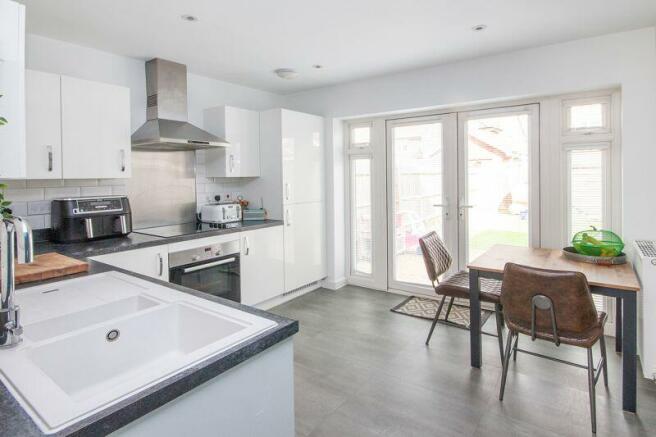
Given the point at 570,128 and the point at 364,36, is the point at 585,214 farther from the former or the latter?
the point at 364,36

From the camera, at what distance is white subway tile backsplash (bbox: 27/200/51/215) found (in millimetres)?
2924

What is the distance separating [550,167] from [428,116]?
1.30m

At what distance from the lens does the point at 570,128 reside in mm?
3418

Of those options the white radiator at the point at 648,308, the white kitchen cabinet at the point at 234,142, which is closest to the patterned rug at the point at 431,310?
the white radiator at the point at 648,308

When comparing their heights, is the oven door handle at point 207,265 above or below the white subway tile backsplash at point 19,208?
below

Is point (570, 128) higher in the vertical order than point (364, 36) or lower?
lower

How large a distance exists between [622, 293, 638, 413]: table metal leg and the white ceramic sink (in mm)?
2105

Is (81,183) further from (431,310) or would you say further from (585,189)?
(585,189)

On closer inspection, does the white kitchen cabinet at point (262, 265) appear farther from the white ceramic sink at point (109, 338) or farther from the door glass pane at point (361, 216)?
the white ceramic sink at point (109, 338)

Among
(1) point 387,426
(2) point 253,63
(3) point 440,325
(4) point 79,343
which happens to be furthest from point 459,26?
(4) point 79,343

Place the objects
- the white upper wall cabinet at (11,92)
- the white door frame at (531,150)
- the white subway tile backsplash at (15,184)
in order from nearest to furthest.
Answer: the white upper wall cabinet at (11,92) < the white subway tile backsplash at (15,184) < the white door frame at (531,150)

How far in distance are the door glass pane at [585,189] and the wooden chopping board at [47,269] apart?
368 centimetres

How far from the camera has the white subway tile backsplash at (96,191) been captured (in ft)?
10.6

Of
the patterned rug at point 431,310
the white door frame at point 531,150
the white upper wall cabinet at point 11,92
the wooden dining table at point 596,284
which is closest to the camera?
the white upper wall cabinet at point 11,92
